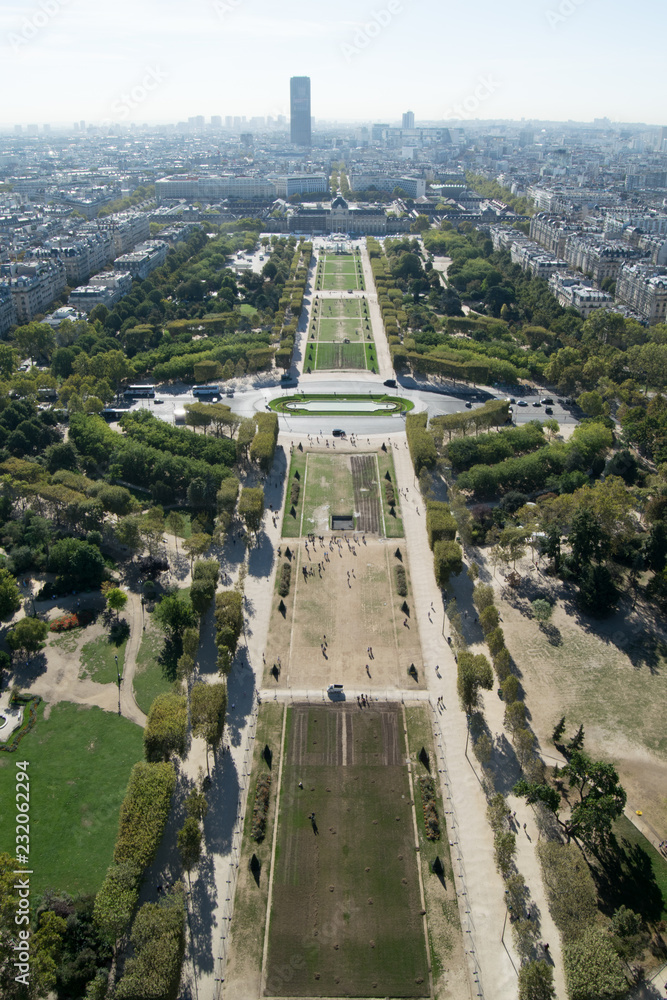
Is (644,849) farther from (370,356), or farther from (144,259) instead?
(144,259)

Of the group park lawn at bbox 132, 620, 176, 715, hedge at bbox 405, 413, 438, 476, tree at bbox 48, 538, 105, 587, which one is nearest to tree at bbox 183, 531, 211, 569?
tree at bbox 48, 538, 105, 587

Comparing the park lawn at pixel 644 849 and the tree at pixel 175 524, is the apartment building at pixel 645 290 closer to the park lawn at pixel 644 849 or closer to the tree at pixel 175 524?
the tree at pixel 175 524

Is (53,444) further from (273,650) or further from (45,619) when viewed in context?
(273,650)

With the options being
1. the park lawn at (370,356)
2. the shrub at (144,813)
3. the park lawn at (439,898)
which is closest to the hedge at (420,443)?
the park lawn at (370,356)

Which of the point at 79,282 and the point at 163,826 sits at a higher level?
the point at 79,282

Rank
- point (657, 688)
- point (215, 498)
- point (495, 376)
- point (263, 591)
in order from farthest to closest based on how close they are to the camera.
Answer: point (495, 376) < point (215, 498) < point (263, 591) < point (657, 688)

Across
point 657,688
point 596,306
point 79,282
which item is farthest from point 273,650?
point 79,282

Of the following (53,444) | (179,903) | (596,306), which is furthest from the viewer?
(596,306)
